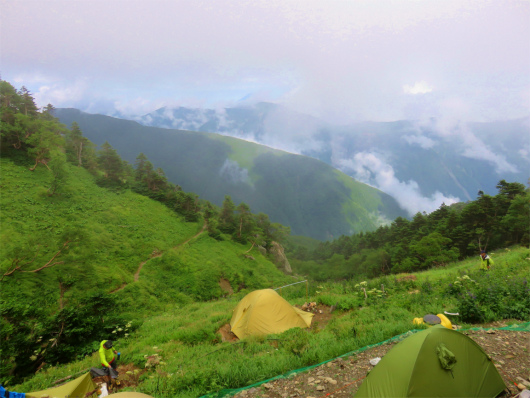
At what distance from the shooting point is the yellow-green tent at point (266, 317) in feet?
37.1

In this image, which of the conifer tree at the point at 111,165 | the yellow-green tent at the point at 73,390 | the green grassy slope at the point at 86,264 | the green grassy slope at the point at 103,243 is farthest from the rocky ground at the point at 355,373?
the conifer tree at the point at 111,165

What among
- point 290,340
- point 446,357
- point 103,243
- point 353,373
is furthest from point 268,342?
point 103,243

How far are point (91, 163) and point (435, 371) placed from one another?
59.1 metres

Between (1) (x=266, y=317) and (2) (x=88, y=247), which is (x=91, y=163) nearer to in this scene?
(2) (x=88, y=247)

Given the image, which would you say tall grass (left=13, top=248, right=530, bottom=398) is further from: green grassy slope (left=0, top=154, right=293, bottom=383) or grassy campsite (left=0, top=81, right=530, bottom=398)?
green grassy slope (left=0, top=154, right=293, bottom=383)

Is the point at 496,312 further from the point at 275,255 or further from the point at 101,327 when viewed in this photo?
the point at 275,255

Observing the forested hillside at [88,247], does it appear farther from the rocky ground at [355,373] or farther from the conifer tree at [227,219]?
Answer: the rocky ground at [355,373]

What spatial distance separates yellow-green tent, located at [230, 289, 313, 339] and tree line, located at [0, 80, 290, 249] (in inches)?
1330

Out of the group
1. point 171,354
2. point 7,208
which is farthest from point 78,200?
point 171,354

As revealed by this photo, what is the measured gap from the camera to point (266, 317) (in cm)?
1156

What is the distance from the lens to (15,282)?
17844 millimetres

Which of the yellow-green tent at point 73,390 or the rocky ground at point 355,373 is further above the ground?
the rocky ground at point 355,373

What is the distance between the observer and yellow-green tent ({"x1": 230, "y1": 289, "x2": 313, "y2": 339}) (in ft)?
37.1

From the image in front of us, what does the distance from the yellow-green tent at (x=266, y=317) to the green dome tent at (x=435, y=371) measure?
705 cm
